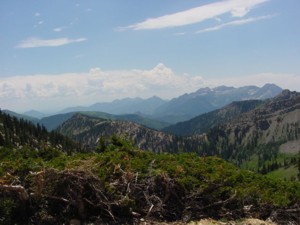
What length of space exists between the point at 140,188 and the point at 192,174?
4.45 m

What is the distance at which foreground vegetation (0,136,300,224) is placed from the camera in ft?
59.3

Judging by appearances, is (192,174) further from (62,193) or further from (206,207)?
(62,193)

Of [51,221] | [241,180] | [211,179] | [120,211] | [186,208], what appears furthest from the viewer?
[241,180]

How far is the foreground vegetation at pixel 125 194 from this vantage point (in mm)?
18062

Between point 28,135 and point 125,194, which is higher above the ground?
point 125,194

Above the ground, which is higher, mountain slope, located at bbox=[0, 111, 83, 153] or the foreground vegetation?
the foreground vegetation

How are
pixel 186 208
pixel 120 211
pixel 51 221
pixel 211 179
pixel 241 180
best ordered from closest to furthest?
pixel 51 221 < pixel 120 211 < pixel 186 208 < pixel 211 179 < pixel 241 180

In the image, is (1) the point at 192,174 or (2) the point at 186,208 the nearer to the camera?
(2) the point at 186,208

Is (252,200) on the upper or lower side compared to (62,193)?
lower

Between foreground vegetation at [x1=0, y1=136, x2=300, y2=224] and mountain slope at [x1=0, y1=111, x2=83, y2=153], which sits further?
mountain slope at [x1=0, y1=111, x2=83, y2=153]

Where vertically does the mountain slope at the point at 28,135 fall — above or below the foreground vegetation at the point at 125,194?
below

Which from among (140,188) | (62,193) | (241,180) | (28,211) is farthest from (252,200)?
(28,211)

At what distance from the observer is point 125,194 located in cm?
1973

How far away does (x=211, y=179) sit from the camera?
73.7ft
